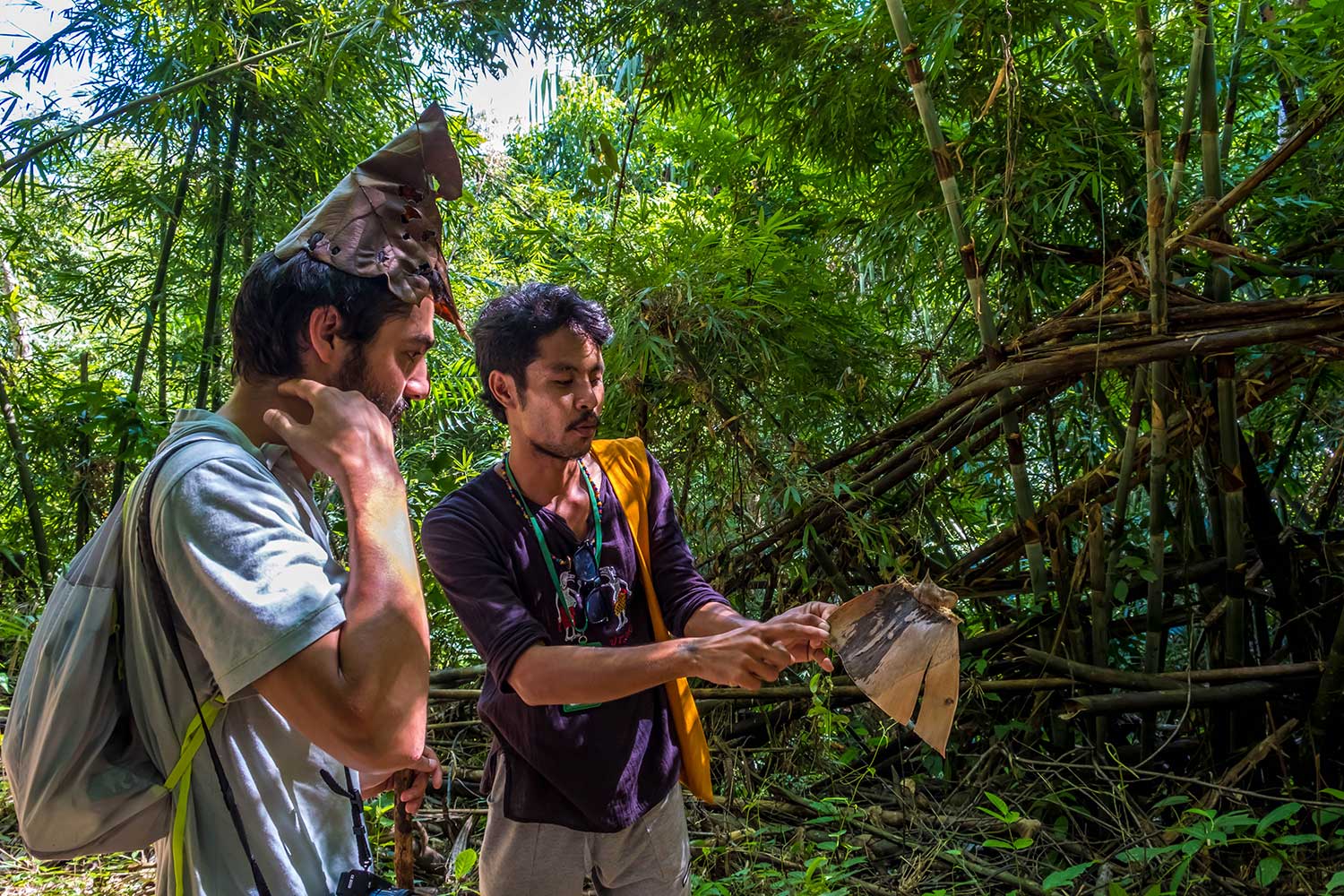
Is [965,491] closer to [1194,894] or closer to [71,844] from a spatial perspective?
[1194,894]

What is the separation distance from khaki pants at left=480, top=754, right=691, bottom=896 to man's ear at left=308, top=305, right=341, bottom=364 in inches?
37.4

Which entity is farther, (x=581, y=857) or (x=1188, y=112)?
(x=1188, y=112)

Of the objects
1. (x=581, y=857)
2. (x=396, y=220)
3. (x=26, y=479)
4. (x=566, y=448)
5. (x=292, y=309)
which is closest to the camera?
(x=292, y=309)

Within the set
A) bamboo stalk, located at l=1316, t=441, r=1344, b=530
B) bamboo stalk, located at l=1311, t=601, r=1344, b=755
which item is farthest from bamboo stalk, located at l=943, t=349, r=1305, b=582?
bamboo stalk, located at l=1311, t=601, r=1344, b=755

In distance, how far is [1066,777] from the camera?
2.71 m

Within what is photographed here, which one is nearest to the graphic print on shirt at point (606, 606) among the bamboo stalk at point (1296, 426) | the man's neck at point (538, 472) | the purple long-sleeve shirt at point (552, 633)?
the purple long-sleeve shirt at point (552, 633)

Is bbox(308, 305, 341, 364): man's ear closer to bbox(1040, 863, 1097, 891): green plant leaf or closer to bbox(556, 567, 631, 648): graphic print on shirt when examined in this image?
bbox(556, 567, 631, 648): graphic print on shirt

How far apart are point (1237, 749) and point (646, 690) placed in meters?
1.84

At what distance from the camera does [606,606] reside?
1.85 m

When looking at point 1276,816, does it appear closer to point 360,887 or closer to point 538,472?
point 538,472

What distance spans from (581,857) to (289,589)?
1.06 meters

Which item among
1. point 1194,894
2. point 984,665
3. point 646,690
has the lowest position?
point 1194,894

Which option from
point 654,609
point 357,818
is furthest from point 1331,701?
point 357,818

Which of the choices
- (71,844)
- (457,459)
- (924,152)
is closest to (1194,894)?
(924,152)
